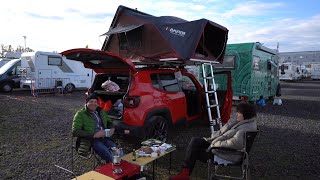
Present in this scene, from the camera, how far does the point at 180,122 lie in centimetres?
606

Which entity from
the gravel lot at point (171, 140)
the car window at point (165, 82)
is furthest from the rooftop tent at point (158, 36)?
the gravel lot at point (171, 140)

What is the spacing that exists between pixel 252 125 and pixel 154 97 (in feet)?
6.64

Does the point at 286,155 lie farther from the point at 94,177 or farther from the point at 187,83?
the point at 94,177

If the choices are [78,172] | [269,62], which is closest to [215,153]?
[78,172]

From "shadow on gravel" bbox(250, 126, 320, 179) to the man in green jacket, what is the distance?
2.40 meters

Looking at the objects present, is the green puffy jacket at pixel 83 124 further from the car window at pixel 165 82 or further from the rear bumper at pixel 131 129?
the car window at pixel 165 82

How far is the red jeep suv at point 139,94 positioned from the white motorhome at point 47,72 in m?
10.6

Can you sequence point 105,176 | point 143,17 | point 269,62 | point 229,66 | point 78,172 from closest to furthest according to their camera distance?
point 105,176 < point 78,172 < point 143,17 < point 229,66 < point 269,62

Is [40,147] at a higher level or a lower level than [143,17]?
lower

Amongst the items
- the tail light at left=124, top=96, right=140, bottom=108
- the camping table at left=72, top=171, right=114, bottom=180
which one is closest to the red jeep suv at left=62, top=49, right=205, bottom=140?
the tail light at left=124, top=96, right=140, bottom=108

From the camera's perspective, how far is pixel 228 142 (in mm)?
3785

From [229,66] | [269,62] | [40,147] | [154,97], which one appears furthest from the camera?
[269,62]

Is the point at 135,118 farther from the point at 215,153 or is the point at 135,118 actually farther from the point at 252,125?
the point at 252,125

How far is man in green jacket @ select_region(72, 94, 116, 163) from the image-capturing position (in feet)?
13.3
